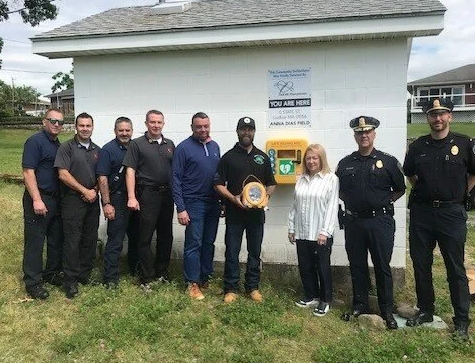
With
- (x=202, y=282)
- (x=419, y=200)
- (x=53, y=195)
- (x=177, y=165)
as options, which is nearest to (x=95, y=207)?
(x=53, y=195)

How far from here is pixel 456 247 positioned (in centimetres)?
422

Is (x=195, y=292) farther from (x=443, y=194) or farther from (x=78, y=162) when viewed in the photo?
(x=443, y=194)

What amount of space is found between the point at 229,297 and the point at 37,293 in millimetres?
2004

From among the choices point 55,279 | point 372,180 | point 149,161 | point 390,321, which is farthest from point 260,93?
point 55,279

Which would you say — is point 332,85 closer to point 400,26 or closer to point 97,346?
point 400,26

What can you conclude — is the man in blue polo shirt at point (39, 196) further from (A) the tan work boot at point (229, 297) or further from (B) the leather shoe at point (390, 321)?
(B) the leather shoe at point (390, 321)

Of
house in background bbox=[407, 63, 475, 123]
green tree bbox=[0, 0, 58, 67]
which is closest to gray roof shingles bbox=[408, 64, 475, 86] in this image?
house in background bbox=[407, 63, 475, 123]

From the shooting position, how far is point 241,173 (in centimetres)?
487

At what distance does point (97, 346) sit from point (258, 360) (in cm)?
137

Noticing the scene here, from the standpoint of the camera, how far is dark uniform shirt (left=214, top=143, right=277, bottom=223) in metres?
4.88

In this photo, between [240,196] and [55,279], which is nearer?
[240,196]

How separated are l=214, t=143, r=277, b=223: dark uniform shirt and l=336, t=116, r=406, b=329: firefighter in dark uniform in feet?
2.53

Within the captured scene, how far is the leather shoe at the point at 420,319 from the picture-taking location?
4.48 metres

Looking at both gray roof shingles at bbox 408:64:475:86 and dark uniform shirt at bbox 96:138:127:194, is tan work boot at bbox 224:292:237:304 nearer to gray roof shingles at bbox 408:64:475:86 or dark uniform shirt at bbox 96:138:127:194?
dark uniform shirt at bbox 96:138:127:194
